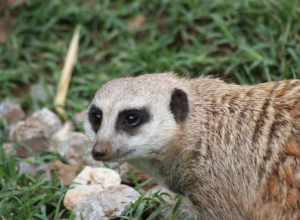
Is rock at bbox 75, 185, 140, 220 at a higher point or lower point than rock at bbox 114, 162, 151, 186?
higher

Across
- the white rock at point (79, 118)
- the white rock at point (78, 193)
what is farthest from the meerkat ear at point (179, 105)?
the white rock at point (79, 118)

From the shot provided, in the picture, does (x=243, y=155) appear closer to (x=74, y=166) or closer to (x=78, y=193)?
(x=78, y=193)

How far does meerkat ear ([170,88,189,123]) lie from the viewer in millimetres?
4742

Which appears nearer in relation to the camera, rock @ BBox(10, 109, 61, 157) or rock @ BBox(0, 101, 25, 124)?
rock @ BBox(10, 109, 61, 157)

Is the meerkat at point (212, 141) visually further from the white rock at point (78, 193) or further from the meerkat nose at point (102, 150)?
the white rock at point (78, 193)

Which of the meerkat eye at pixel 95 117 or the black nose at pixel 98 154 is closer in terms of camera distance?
the black nose at pixel 98 154

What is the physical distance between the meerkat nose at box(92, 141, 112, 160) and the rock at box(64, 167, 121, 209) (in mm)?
893

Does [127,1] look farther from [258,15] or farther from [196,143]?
[196,143]

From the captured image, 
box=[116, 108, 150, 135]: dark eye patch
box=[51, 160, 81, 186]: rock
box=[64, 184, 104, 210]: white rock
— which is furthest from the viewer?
box=[51, 160, 81, 186]: rock

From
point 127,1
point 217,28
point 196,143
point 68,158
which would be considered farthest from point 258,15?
point 196,143

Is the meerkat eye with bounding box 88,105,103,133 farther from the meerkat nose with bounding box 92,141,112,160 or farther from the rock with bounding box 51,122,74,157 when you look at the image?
the rock with bounding box 51,122,74,157

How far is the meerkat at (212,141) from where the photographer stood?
452 centimetres

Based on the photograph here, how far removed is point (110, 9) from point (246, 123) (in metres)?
3.57

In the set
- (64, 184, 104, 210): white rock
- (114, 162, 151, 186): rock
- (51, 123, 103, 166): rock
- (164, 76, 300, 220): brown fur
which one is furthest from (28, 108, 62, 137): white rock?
(164, 76, 300, 220): brown fur
